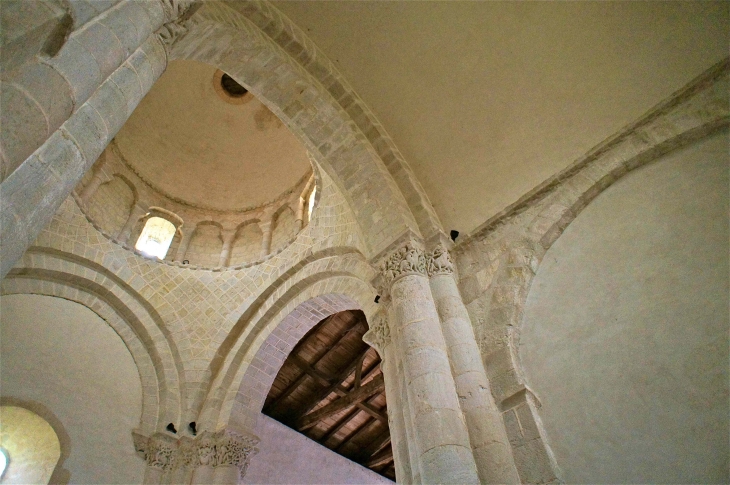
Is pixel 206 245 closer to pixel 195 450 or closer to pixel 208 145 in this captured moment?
pixel 208 145

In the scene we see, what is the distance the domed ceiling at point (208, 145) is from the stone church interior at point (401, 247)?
0.72ft

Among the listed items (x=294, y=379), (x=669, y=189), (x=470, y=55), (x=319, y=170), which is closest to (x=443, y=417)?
(x=669, y=189)

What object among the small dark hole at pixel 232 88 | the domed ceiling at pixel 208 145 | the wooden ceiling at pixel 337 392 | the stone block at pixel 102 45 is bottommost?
the stone block at pixel 102 45

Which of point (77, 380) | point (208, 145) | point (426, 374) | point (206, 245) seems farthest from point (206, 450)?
point (208, 145)

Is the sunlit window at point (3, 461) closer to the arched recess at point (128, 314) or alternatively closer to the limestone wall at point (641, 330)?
the arched recess at point (128, 314)

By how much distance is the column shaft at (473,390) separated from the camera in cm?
377

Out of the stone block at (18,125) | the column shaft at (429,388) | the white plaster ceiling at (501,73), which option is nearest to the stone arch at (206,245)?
the white plaster ceiling at (501,73)

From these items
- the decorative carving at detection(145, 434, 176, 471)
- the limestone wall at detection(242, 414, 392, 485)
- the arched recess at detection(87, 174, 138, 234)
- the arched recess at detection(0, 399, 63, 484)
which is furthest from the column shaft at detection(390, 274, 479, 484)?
the arched recess at detection(87, 174, 138, 234)

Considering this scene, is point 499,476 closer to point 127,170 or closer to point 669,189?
point 669,189

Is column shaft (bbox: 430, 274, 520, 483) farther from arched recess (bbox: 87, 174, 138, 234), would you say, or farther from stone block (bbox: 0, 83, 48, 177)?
arched recess (bbox: 87, 174, 138, 234)

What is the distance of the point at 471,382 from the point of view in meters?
4.28

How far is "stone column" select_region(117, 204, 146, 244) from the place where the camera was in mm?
9305

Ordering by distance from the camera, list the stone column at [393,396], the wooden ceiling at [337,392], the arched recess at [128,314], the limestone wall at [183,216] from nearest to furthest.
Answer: the stone column at [393,396] < the arched recess at [128,314] < the limestone wall at [183,216] < the wooden ceiling at [337,392]

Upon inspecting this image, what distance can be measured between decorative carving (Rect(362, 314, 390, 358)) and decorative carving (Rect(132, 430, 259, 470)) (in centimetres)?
340
